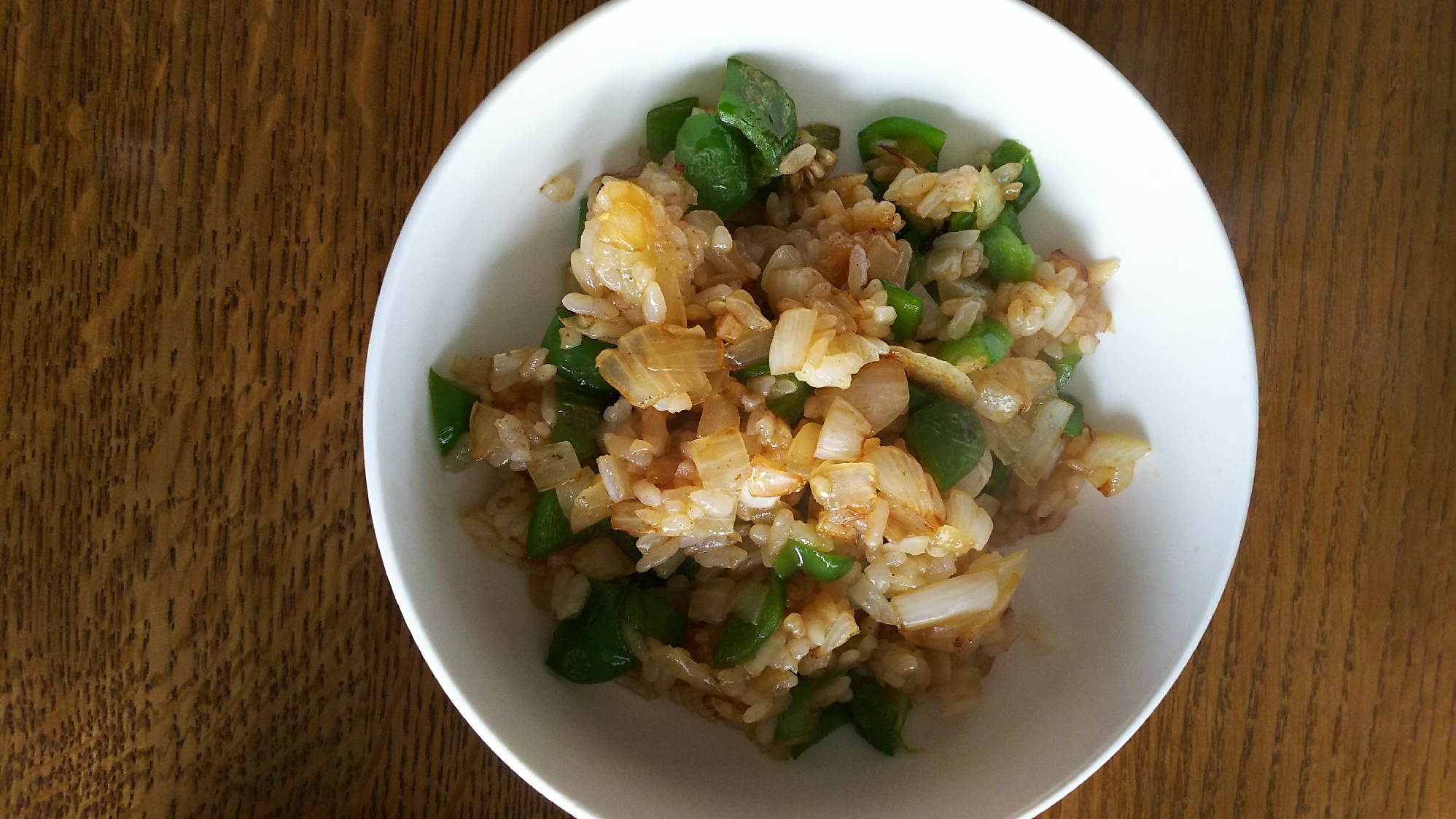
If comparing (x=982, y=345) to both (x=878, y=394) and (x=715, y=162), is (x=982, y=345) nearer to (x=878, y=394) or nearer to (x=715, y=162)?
(x=878, y=394)

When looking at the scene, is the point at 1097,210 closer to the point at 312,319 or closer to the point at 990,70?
the point at 990,70

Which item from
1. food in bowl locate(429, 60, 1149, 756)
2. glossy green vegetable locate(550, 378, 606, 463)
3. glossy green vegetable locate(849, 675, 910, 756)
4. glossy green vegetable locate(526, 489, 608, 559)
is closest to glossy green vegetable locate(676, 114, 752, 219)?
food in bowl locate(429, 60, 1149, 756)

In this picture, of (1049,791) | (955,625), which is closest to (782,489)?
(955,625)

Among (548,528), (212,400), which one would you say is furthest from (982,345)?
(212,400)

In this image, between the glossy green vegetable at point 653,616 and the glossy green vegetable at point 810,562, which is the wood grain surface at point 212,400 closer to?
the glossy green vegetable at point 653,616

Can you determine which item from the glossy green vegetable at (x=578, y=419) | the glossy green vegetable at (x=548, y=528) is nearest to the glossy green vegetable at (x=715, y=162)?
the glossy green vegetable at (x=578, y=419)

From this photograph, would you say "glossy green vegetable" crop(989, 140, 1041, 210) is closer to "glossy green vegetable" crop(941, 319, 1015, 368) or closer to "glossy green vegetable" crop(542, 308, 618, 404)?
"glossy green vegetable" crop(941, 319, 1015, 368)
